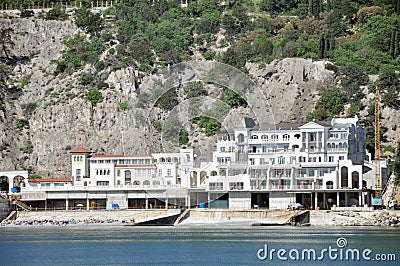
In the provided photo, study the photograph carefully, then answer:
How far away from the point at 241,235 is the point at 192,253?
14282mm

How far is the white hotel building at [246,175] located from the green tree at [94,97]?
2129 cm

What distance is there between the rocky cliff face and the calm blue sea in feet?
95.0

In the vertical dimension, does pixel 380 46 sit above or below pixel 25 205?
above

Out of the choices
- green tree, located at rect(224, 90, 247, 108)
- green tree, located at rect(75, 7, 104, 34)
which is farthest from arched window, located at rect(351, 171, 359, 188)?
green tree, located at rect(75, 7, 104, 34)

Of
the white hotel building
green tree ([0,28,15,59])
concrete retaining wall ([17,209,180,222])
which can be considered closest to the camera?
concrete retaining wall ([17,209,180,222])

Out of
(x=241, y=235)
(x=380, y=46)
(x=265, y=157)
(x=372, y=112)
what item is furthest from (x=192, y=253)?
(x=380, y=46)

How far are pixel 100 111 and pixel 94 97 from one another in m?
3.22

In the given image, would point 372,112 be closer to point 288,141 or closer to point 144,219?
point 288,141

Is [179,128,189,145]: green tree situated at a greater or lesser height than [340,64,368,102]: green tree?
lesser

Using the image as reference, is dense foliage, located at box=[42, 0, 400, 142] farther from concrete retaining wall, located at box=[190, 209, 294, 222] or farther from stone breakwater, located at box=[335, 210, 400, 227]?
stone breakwater, located at box=[335, 210, 400, 227]

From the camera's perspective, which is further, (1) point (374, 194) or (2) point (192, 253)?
(1) point (374, 194)

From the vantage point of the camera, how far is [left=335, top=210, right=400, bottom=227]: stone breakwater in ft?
320

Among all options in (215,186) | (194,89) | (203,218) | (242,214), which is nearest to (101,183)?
(215,186)

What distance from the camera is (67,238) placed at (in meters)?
86.8
